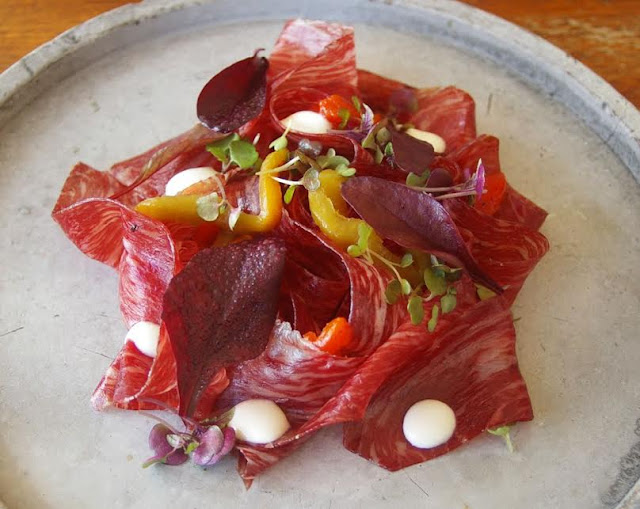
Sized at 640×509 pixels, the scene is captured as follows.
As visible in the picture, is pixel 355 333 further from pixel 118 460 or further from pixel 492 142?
pixel 492 142

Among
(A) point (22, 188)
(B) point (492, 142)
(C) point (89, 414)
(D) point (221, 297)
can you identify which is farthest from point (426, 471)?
(A) point (22, 188)

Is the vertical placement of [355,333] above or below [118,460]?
above

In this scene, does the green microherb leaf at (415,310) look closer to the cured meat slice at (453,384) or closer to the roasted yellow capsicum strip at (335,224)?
the cured meat slice at (453,384)

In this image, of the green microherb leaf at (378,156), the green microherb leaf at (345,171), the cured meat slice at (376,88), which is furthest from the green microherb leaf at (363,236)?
the cured meat slice at (376,88)

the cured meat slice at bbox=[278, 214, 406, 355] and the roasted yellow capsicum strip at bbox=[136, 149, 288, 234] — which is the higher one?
the roasted yellow capsicum strip at bbox=[136, 149, 288, 234]

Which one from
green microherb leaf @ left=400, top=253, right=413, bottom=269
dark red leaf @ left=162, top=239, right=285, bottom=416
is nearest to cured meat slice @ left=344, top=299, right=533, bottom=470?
green microherb leaf @ left=400, top=253, right=413, bottom=269

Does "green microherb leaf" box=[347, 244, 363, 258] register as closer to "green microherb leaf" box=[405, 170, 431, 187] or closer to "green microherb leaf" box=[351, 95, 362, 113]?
"green microherb leaf" box=[405, 170, 431, 187]

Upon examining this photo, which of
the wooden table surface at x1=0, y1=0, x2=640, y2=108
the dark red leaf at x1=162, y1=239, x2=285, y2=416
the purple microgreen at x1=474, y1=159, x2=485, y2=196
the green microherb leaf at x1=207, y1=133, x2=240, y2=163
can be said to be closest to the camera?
the dark red leaf at x1=162, y1=239, x2=285, y2=416
